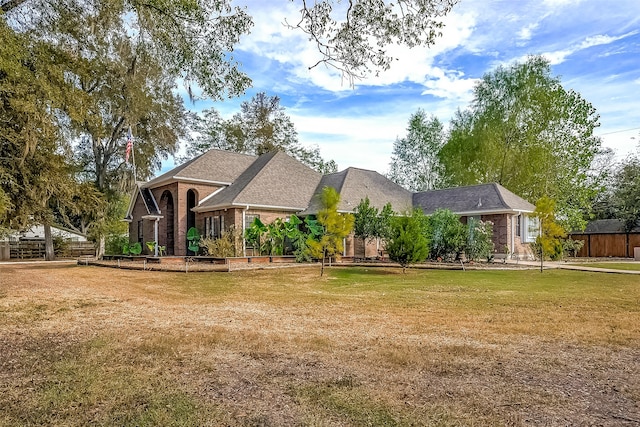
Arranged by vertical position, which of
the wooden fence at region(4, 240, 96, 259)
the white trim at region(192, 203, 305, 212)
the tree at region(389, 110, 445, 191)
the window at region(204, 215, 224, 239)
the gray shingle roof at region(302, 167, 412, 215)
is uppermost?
the tree at region(389, 110, 445, 191)

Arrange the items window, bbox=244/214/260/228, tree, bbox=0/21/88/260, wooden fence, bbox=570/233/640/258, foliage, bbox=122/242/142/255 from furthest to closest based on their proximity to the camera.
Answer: wooden fence, bbox=570/233/640/258
foliage, bbox=122/242/142/255
window, bbox=244/214/260/228
tree, bbox=0/21/88/260

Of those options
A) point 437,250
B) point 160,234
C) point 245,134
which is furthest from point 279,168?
point 245,134

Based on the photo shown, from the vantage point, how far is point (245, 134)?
45375 mm

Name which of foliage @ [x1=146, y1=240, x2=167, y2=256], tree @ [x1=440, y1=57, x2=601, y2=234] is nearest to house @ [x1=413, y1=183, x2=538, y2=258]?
tree @ [x1=440, y1=57, x2=601, y2=234]

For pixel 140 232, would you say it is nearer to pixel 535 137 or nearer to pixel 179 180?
pixel 179 180

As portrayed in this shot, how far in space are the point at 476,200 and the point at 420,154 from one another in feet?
68.8

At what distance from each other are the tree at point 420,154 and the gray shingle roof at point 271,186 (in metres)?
Result: 19.7

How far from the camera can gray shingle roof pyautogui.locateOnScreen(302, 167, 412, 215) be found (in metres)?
26.1

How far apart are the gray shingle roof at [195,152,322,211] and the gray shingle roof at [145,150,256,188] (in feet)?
2.03

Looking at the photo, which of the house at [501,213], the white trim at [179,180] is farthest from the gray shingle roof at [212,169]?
the house at [501,213]

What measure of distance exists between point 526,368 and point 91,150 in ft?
130

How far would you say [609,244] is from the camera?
3428cm

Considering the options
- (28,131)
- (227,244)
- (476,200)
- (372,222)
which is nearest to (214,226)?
(227,244)

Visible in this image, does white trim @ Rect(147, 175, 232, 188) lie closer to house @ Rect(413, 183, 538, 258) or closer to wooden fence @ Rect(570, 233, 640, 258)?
house @ Rect(413, 183, 538, 258)
